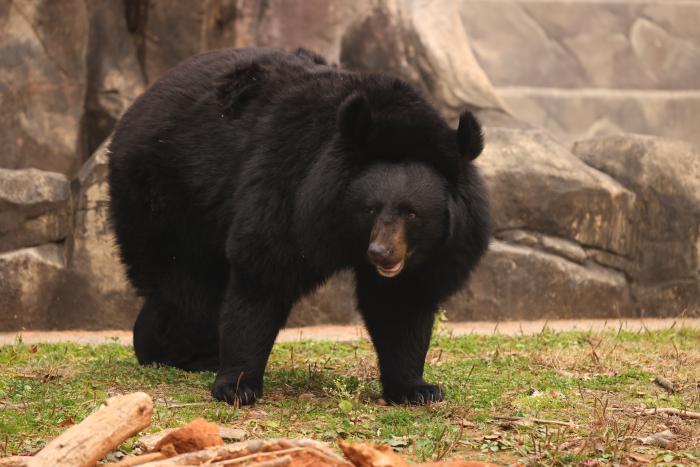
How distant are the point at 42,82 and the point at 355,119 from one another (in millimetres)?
5748

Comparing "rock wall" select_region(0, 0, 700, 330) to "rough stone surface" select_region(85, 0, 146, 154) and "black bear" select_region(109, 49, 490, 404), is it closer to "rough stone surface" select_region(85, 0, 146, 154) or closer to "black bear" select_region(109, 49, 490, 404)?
"rough stone surface" select_region(85, 0, 146, 154)

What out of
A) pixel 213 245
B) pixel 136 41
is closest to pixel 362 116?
pixel 213 245

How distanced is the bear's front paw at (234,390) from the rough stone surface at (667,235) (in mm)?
5292

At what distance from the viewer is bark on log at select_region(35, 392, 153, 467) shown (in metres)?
3.15

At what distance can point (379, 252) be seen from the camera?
445 centimetres

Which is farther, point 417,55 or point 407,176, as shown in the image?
point 417,55

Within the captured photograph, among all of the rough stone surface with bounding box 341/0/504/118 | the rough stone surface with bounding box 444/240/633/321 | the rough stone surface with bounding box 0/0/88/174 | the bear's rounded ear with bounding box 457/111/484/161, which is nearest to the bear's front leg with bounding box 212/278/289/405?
the bear's rounded ear with bounding box 457/111/484/161

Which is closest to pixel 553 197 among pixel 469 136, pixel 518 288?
pixel 518 288

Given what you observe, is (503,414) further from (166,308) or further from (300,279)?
(166,308)

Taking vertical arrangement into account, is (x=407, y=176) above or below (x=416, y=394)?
above

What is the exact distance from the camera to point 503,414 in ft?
15.1

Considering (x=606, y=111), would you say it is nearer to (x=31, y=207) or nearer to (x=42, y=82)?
(x=42, y=82)

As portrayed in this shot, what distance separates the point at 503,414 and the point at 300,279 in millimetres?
1089

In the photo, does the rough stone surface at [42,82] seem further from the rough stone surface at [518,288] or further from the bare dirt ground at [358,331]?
the rough stone surface at [518,288]
